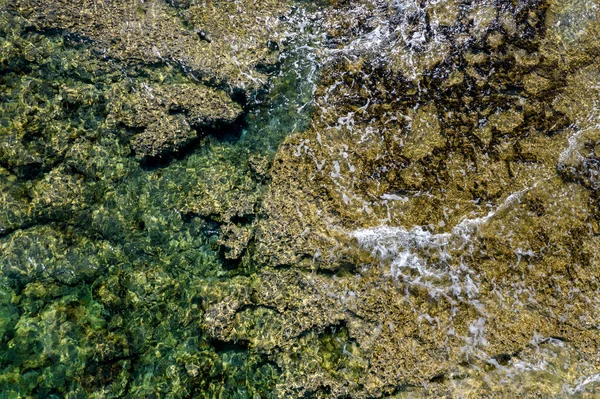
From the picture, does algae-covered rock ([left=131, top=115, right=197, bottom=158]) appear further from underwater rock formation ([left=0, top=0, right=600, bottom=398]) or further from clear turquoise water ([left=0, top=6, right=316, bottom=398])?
clear turquoise water ([left=0, top=6, right=316, bottom=398])

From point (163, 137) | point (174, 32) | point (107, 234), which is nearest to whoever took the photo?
point (107, 234)

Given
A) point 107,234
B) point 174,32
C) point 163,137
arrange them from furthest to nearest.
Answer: point 174,32 → point 163,137 → point 107,234

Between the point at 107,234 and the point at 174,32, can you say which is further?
the point at 174,32

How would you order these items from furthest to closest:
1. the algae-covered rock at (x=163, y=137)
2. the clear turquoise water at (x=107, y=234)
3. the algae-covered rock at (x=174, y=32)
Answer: the algae-covered rock at (x=174, y=32), the algae-covered rock at (x=163, y=137), the clear turquoise water at (x=107, y=234)

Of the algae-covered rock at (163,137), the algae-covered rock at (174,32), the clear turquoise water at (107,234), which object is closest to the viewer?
the clear turquoise water at (107,234)

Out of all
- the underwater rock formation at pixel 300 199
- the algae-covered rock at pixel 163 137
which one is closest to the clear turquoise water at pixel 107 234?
the underwater rock formation at pixel 300 199

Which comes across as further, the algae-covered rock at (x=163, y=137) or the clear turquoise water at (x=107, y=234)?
the algae-covered rock at (x=163, y=137)

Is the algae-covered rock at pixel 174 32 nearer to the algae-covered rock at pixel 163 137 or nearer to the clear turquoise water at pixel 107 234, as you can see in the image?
the clear turquoise water at pixel 107 234

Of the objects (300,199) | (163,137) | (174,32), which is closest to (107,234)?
(163,137)

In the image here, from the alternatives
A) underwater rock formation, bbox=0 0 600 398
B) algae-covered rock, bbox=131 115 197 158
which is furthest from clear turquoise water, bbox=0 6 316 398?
algae-covered rock, bbox=131 115 197 158

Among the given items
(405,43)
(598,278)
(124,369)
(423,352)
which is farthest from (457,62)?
(124,369)

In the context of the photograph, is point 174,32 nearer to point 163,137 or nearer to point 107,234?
point 163,137

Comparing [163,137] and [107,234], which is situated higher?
[163,137]

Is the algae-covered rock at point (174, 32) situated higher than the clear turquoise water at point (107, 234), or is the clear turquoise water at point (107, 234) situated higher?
the algae-covered rock at point (174, 32)
